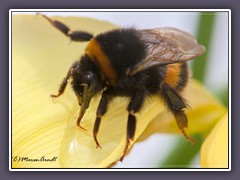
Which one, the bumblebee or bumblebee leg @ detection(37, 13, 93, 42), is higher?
bumblebee leg @ detection(37, 13, 93, 42)

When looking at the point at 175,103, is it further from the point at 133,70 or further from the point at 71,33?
the point at 71,33

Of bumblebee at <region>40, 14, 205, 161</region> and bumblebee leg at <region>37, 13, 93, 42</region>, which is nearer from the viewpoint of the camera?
bumblebee at <region>40, 14, 205, 161</region>

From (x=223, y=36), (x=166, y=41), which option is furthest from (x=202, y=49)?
(x=223, y=36)

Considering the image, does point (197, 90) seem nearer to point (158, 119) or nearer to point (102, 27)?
point (158, 119)

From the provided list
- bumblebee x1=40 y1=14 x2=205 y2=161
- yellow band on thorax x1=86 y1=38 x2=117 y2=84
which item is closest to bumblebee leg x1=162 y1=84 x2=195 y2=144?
bumblebee x1=40 y1=14 x2=205 y2=161

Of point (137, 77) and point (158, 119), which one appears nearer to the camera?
point (137, 77)

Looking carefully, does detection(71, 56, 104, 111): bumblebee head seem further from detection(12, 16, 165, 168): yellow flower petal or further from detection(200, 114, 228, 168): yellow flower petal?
detection(200, 114, 228, 168): yellow flower petal
